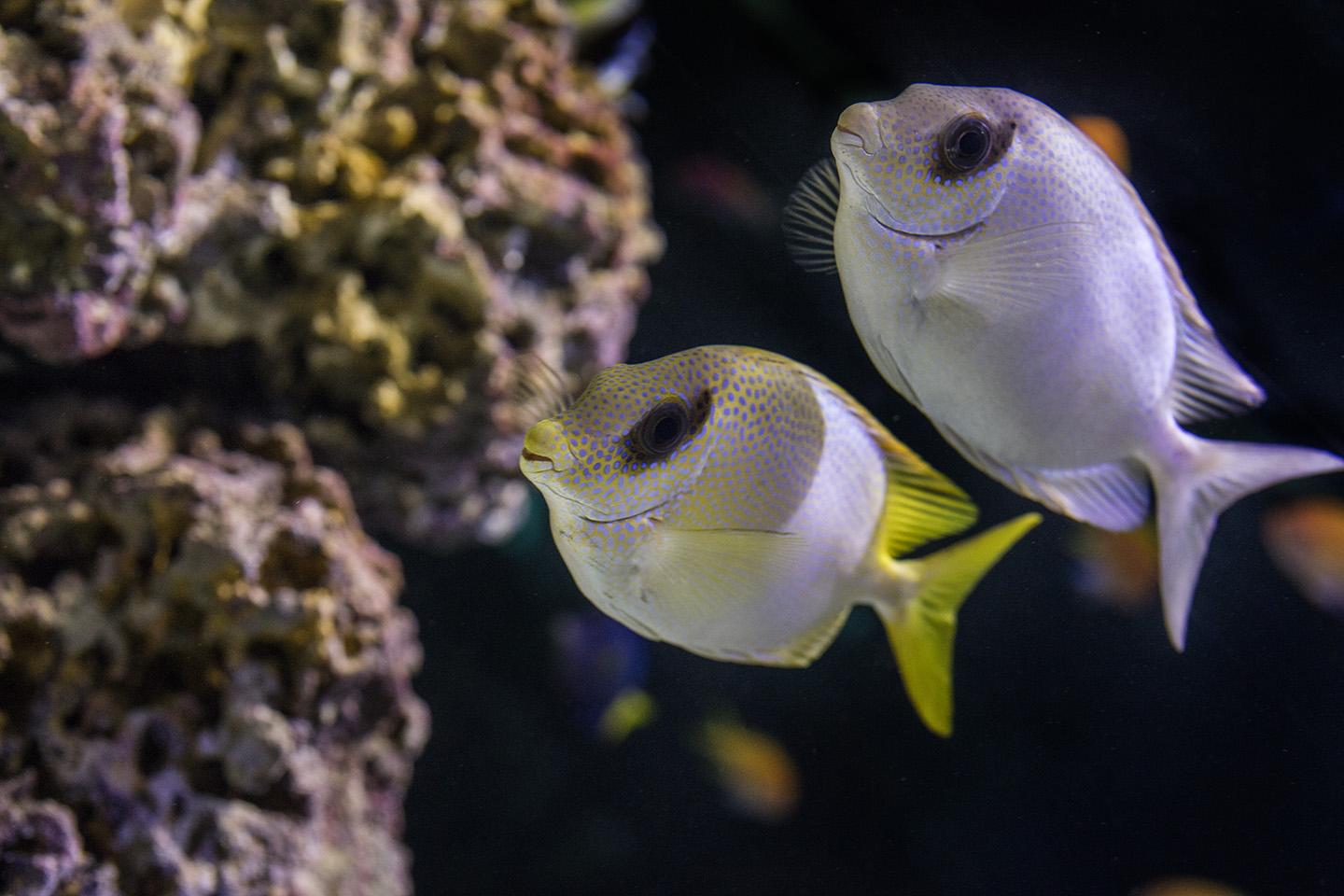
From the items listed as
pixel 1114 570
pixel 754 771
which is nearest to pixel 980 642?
pixel 1114 570

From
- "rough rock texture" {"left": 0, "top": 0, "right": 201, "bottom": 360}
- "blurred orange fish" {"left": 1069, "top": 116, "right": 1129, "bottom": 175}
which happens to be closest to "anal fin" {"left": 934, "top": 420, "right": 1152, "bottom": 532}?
"blurred orange fish" {"left": 1069, "top": 116, "right": 1129, "bottom": 175}

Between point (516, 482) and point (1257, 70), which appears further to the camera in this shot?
point (516, 482)

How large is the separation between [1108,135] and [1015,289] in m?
0.52

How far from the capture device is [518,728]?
3.34 metres

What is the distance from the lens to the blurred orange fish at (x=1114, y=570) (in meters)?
1.75

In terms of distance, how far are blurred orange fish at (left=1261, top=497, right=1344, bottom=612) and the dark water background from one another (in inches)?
1.2

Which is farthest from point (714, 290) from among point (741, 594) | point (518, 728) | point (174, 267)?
point (518, 728)

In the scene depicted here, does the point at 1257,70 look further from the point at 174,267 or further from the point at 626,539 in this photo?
the point at 174,267

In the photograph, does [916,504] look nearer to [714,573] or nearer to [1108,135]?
[714,573]

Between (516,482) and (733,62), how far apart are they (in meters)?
1.34

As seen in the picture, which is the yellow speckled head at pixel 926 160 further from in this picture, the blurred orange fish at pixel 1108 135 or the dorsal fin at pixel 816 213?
the blurred orange fish at pixel 1108 135

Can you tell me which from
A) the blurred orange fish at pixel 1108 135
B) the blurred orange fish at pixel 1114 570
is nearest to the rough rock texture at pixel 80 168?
the blurred orange fish at pixel 1108 135

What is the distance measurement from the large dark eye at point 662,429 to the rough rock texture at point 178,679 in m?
1.08

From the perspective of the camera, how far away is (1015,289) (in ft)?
2.72
